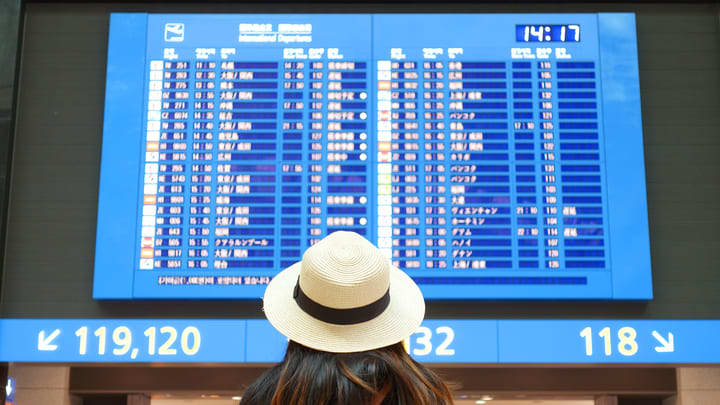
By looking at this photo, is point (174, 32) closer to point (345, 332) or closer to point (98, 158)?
point (98, 158)

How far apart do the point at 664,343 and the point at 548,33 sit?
1.87 m

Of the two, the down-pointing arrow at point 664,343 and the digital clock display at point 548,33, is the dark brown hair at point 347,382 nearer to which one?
the down-pointing arrow at point 664,343

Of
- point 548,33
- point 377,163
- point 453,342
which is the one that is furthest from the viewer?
Answer: point 548,33

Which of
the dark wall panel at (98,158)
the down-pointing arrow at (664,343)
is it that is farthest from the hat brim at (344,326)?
the down-pointing arrow at (664,343)

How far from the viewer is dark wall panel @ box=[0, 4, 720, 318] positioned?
524 centimetres

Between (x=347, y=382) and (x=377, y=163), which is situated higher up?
(x=377, y=163)

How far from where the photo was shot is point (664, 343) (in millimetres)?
5105

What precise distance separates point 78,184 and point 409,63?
2.05m

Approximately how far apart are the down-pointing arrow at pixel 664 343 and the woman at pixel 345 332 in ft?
13.8

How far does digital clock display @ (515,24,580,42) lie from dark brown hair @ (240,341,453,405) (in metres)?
4.60

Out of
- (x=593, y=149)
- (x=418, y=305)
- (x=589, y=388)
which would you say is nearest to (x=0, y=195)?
(x=593, y=149)

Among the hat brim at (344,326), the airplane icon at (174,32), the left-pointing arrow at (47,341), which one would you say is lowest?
the left-pointing arrow at (47,341)

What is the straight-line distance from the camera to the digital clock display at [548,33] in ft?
17.7

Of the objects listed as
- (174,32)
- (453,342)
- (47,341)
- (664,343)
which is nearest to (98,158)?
(174,32)
